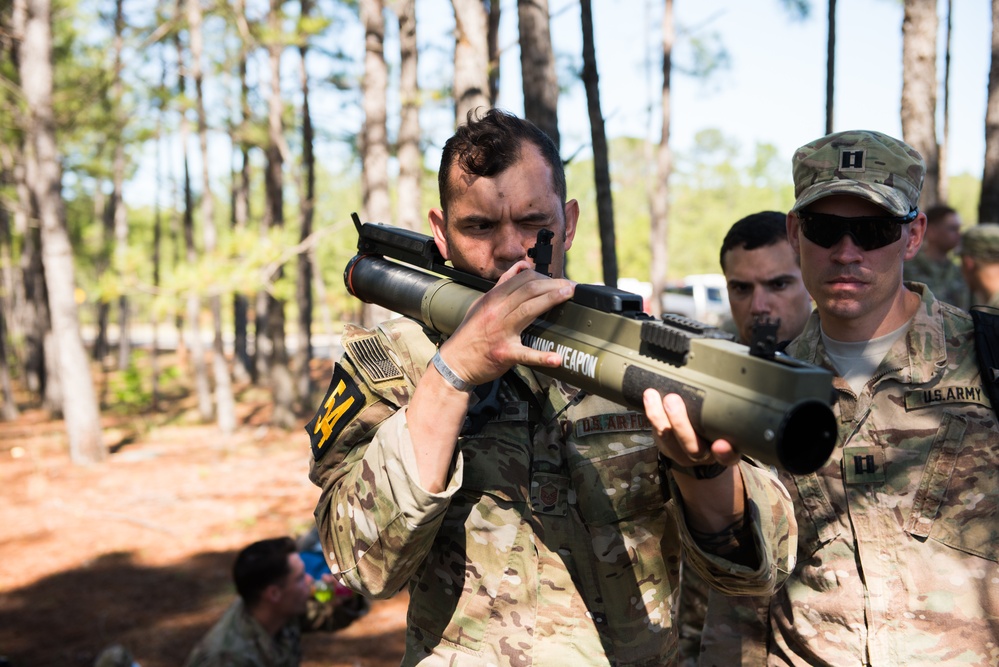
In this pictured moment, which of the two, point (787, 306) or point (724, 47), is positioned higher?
point (724, 47)

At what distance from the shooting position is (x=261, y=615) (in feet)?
17.1

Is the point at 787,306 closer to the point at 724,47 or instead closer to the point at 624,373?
the point at 624,373

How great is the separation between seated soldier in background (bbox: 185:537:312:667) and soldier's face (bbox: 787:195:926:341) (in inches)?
158

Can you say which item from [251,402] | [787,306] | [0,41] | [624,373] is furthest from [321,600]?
[0,41]

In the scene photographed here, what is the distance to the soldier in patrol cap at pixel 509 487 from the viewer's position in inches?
69.4

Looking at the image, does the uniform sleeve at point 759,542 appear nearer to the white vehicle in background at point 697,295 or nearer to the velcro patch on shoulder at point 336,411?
the velcro patch on shoulder at point 336,411

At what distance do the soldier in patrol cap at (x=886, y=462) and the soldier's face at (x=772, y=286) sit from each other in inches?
41.8

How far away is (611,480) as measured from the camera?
2004mm

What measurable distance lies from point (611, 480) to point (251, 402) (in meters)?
23.3

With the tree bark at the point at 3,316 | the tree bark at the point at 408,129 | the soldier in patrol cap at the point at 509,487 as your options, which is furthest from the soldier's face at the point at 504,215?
the tree bark at the point at 3,316

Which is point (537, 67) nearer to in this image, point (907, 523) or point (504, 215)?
point (504, 215)

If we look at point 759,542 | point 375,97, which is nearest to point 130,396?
point 375,97

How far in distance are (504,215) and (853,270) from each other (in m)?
1.10

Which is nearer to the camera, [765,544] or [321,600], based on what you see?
[765,544]
